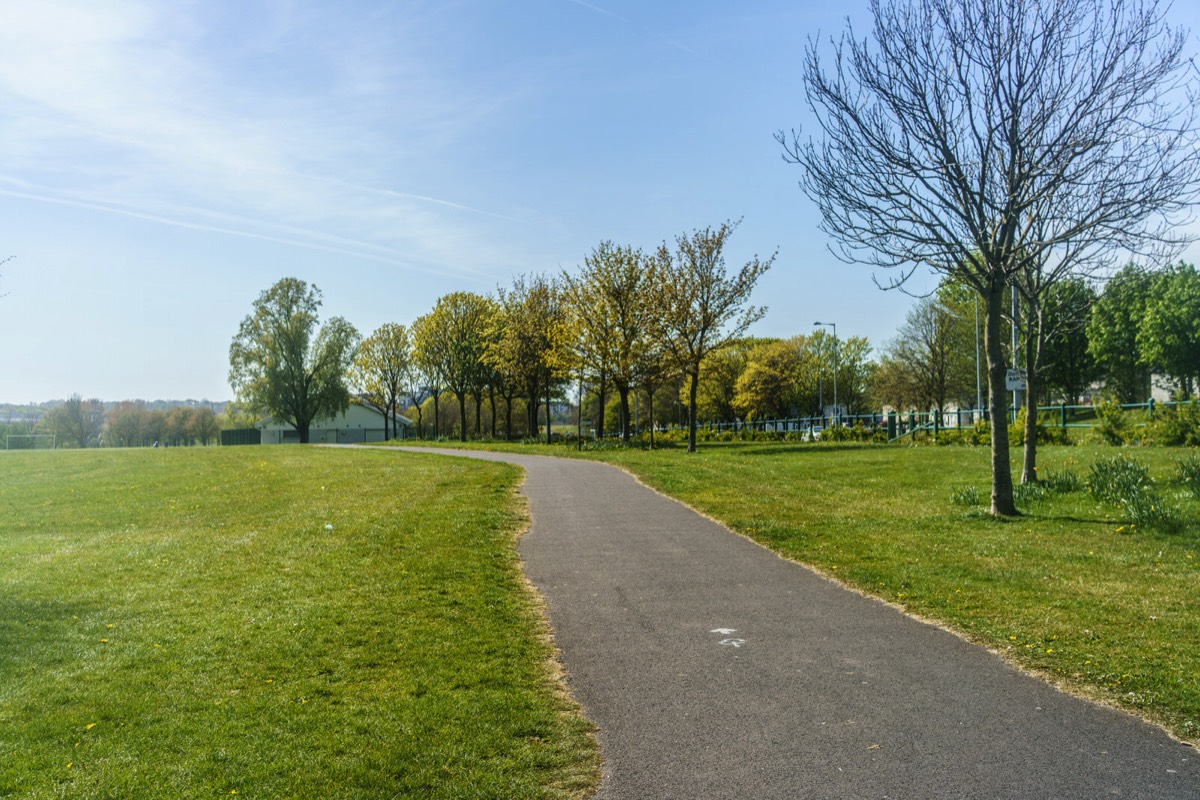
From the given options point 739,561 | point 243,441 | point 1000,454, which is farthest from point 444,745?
point 243,441

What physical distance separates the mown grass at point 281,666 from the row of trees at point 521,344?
971 inches

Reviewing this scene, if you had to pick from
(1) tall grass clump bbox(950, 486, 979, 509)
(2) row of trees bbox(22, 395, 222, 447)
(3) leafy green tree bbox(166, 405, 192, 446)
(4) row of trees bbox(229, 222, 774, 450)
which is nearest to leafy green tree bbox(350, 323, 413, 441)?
(4) row of trees bbox(229, 222, 774, 450)

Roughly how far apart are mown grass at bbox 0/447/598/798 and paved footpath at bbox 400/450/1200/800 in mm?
460

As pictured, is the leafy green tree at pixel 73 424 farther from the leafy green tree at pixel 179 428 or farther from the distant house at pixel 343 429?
the distant house at pixel 343 429

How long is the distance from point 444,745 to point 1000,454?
11836mm

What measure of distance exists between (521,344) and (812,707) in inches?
1811

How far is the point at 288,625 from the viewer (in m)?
7.89

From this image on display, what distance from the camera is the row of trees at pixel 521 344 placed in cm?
3794

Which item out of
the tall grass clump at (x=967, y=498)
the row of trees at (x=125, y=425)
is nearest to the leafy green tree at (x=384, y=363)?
the row of trees at (x=125, y=425)

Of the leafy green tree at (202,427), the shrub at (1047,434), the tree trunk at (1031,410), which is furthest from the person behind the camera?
the leafy green tree at (202,427)

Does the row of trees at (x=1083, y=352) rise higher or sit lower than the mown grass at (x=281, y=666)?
higher

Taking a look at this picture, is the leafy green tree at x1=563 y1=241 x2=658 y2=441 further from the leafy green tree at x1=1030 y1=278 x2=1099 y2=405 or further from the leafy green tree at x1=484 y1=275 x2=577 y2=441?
the leafy green tree at x1=1030 y1=278 x2=1099 y2=405

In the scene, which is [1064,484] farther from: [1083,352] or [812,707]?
[1083,352]

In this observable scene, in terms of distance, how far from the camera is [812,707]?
5.68m
